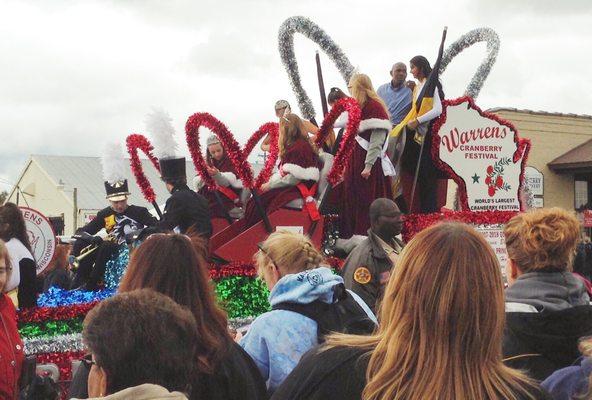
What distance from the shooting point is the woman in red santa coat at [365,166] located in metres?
8.89

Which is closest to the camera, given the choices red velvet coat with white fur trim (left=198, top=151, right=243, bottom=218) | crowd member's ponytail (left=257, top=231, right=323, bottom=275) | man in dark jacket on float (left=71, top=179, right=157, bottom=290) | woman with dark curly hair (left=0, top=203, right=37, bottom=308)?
crowd member's ponytail (left=257, top=231, right=323, bottom=275)

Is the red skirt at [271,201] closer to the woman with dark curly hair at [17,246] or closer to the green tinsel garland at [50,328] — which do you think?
the green tinsel garland at [50,328]

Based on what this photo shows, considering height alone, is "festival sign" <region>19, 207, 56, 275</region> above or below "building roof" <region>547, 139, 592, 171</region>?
below

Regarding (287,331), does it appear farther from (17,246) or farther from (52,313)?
(52,313)

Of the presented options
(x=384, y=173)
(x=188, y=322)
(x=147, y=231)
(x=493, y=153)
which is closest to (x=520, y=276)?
(x=188, y=322)

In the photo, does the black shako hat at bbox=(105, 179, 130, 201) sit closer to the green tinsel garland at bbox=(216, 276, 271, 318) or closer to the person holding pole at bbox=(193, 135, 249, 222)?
the person holding pole at bbox=(193, 135, 249, 222)

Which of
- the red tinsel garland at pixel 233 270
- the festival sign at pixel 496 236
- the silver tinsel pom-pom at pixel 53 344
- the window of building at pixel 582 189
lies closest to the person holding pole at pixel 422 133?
the festival sign at pixel 496 236

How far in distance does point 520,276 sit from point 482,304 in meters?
1.58

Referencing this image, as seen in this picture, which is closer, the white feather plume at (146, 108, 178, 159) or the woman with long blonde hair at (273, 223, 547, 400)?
the woman with long blonde hair at (273, 223, 547, 400)

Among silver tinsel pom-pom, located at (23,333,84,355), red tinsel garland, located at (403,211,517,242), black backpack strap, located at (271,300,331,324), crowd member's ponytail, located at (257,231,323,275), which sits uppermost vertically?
crowd member's ponytail, located at (257,231,323,275)

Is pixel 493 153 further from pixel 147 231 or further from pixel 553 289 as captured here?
pixel 553 289

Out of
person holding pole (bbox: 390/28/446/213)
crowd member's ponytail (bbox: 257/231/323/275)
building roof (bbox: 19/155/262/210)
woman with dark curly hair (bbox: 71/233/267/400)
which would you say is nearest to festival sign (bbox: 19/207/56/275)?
person holding pole (bbox: 390/28/446/213)

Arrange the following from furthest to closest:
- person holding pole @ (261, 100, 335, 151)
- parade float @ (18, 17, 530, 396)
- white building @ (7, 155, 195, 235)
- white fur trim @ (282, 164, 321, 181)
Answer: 1. white building @ (7, 155, 195, 235)
2. person holding pole @ (261, 100, 335, 151)
3. white fur trim @ (282, 164, 321, 181)
4. parade float @ (18, 17, 530, 396)

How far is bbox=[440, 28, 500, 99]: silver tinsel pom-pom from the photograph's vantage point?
11.3 meters
